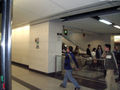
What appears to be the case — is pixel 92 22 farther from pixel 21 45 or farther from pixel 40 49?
pixel 21 45

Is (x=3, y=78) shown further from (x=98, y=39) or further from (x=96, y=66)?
(x=98, y=39)

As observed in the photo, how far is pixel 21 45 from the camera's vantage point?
8.93m

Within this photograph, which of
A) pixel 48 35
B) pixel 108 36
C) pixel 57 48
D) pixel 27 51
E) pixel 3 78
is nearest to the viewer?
pixel 3 78

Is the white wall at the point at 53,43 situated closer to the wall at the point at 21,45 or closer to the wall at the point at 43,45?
the wall at the point at 43,45

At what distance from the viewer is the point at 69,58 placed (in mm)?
4145

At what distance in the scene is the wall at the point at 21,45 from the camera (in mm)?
8266

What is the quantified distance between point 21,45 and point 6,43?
8306 millimetres

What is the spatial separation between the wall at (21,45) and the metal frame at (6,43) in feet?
23.8

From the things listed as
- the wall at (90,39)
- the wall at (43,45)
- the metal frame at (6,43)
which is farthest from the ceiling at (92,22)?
the metal frame at (6,43)

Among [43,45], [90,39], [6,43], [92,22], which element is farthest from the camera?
[90,39]

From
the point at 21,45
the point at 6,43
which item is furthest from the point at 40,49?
the point at 6,43

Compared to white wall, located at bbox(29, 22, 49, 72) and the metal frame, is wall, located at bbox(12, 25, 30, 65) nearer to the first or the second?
white wall, located at bbox(29, 22, 49, 72)

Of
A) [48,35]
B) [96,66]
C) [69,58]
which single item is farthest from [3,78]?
[96,66]

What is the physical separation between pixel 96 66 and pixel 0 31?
7390 millimetres
